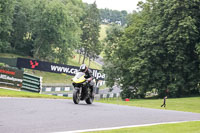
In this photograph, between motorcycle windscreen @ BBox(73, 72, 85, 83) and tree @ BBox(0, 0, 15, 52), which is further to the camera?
tree @ BBox(0, 0, 15, 52)

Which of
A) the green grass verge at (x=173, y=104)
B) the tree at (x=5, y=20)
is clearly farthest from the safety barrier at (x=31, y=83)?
the tree at (x=5, y=20)

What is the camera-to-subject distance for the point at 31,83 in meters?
32.2

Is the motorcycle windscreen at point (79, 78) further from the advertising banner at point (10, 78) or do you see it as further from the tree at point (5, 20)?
the tree at point (5, 20)

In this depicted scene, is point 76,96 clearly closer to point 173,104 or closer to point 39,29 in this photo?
point 173,104

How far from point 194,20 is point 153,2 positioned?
960 cm

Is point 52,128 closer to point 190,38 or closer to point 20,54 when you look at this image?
point 190,38

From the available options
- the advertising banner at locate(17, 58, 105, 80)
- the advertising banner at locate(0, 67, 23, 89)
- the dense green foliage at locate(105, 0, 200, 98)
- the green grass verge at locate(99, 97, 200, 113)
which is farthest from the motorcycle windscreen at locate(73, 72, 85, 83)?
the advertising banner at locate(17, 58, 105, 80)

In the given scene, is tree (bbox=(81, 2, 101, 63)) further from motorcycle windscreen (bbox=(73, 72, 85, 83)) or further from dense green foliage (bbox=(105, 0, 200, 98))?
motorcycle windscreen (bbox=(73, 72, 85, 83))

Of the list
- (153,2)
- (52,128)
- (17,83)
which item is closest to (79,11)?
(153,2)

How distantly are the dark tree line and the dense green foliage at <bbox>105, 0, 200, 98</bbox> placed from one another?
105 feet

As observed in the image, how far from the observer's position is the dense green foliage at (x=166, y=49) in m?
40.1

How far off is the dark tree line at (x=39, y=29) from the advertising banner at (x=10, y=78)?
42.9m

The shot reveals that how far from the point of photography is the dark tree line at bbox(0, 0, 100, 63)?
75.2 meters

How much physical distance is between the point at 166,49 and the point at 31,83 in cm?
1800
